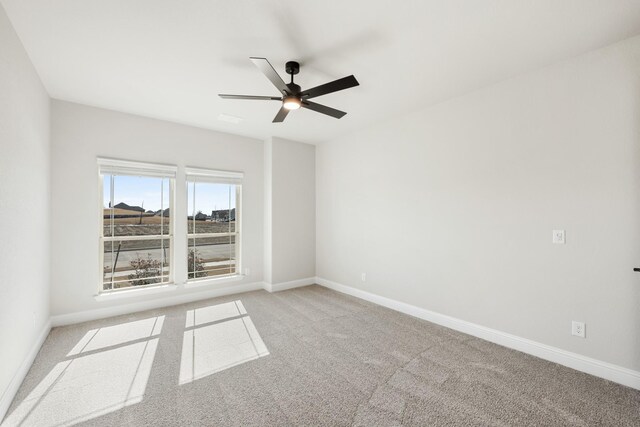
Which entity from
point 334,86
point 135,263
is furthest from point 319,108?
point 135,263

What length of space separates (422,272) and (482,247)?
843 millimetres

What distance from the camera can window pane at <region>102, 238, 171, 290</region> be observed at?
3.90 meters

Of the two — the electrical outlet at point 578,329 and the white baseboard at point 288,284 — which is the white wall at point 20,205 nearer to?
the white baseboard at point 288,284

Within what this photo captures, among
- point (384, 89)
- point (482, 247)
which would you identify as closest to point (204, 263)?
point (384, 89)

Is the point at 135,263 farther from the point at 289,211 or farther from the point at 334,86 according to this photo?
the point at 334,86

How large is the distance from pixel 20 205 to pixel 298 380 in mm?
2723

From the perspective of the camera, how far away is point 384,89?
320 centimetres

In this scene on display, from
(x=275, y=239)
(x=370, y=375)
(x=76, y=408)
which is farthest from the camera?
(x=275, y=239)

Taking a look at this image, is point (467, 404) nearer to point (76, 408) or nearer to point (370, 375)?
point (370, 375)

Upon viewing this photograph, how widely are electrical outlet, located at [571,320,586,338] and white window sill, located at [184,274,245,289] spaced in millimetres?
4359

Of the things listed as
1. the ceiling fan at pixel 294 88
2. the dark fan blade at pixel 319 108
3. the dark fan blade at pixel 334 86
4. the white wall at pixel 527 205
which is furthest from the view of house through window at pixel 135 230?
the white wall at pixel 527 205

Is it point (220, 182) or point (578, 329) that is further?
point (220, 182)

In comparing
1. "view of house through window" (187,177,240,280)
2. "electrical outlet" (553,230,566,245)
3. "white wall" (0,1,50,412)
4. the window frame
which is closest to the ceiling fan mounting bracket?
"white wall" (0,1,50,412)

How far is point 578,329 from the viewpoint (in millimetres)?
2502
